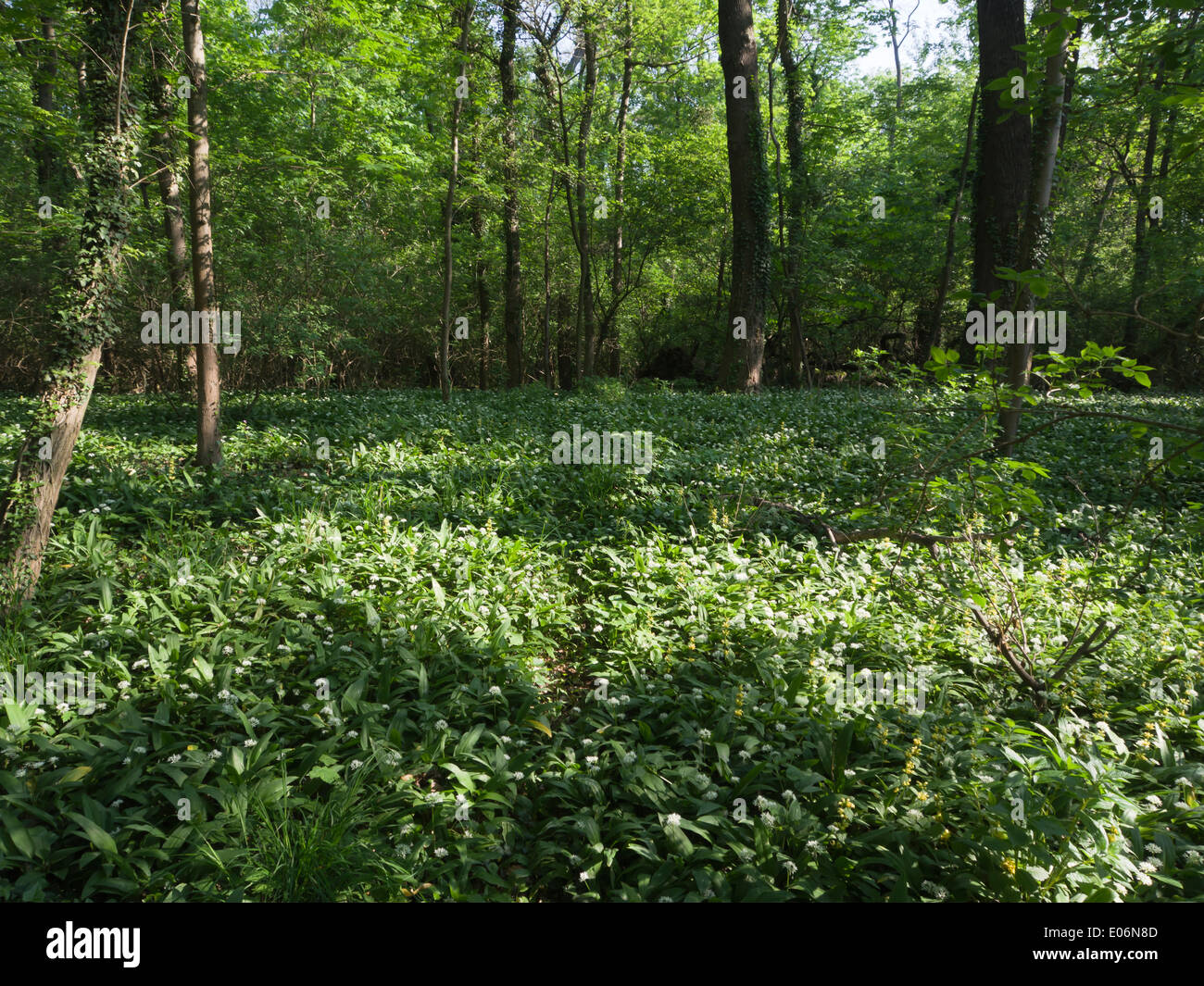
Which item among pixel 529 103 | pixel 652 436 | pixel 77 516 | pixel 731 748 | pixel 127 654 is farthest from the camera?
pixel 529 103

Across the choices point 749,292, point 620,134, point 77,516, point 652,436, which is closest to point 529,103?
point 620,134

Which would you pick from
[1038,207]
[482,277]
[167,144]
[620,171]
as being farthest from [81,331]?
[620,171]

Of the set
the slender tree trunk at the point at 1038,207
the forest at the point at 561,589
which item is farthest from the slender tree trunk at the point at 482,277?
the slender tree trunk at the point at 1038,207

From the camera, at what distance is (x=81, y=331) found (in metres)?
4.89

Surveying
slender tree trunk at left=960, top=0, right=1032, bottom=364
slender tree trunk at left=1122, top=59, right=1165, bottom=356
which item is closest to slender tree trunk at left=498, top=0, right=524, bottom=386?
slender tree trunk at left=960, top=0, right=1032, bottom=364

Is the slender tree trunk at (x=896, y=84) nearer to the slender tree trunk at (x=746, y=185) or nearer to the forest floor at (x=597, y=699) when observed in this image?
the slender tree trunk at (x=746, y=185)

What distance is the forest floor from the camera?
2.65 metres

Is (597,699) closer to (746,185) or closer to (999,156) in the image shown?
(999,156)

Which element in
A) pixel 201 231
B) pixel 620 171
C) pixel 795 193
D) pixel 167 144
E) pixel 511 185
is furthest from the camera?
pixel 620 171

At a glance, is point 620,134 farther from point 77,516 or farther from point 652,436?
point 77,516

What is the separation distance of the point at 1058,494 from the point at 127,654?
368 inches

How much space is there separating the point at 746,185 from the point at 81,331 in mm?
12595
